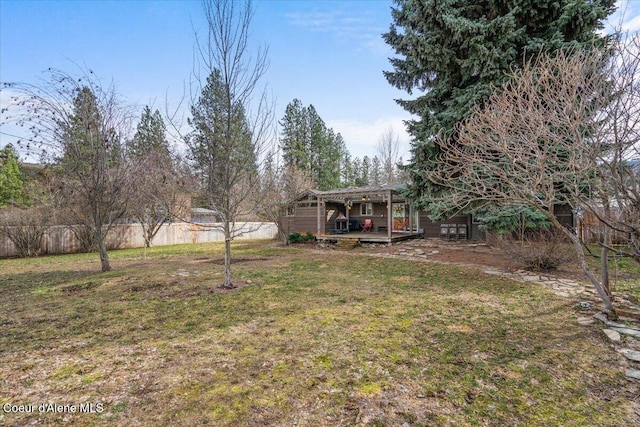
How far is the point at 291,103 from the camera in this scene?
29594 millimetres

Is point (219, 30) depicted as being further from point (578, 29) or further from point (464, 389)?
point (578, 29)

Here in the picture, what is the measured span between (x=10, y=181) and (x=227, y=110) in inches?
679

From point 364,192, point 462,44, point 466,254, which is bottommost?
point 466,254

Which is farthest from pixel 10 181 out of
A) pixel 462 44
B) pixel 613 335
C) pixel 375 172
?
pixel 375 172

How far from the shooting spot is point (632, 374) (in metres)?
2.57

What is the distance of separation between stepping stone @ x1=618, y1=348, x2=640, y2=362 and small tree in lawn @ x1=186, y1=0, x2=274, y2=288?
5414 mm

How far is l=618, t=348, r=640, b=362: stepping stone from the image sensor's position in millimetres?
2838

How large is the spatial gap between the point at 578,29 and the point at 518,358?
33.0ft

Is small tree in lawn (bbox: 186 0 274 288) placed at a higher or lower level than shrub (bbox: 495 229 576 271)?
higher

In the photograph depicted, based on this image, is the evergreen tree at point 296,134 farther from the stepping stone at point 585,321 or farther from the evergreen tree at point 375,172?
the stepping stone at point 585,321

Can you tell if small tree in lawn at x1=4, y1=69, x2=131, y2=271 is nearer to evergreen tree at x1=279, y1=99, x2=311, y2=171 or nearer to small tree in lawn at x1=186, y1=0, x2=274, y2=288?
small tree in lawn at x1=186, y1=0, x2=274, y2=288

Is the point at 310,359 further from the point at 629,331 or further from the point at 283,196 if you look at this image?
the point at 283,196

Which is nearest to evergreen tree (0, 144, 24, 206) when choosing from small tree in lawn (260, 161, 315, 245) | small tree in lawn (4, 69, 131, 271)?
small tree in lawn (4, 69, 131, 271)

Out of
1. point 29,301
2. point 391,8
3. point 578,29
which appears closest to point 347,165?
point 391,8
